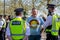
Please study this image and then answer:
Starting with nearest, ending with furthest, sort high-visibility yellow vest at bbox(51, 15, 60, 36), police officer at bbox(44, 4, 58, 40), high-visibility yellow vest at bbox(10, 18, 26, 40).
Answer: high-visibility yellow vest at bbox(10, 18, 26, 40), high-visibility yellow vest at bbox(51, 15, 60, 36), police officer at bbox(44, 4, 58, 40)

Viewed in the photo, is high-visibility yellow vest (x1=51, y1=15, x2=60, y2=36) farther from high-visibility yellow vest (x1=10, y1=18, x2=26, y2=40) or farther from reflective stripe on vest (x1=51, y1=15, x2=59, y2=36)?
high-visibility yellow vest (x1=10, y1=18, x2=26, y2=40)

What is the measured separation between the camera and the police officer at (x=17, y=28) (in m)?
7.55

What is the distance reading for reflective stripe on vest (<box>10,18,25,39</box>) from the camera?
755cm

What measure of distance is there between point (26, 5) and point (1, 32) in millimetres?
18497

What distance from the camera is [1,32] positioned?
41.9 feet

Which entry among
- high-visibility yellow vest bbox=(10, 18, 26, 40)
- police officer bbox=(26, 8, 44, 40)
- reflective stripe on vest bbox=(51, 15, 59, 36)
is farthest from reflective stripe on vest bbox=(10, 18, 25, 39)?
police officer bbox=(26, 8, 44, 40)

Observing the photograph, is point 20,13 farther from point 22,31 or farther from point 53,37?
point 53,37

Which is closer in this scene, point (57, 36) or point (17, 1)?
point (57, 36)

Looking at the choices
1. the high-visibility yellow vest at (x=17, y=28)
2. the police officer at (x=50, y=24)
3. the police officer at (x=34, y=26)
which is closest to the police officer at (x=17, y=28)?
the high-visibility yellow vest at (x=17, y=28)

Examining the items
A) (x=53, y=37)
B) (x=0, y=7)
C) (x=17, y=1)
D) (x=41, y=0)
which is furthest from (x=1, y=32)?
(x=0, y=7)

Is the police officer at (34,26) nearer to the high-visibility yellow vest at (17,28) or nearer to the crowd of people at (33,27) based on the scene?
the crowd of people at (33,27)

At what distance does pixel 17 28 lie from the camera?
756 centimetres

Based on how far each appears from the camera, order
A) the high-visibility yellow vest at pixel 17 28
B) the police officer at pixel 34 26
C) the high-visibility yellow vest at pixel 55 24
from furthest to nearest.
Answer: the police officer at pixel 34 26 < the high-visibility yellow vest at pixel 55 24 < the high-visibility yellow vest at pixel 17 28

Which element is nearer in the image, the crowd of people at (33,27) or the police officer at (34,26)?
the crowd of people at (33,27)
